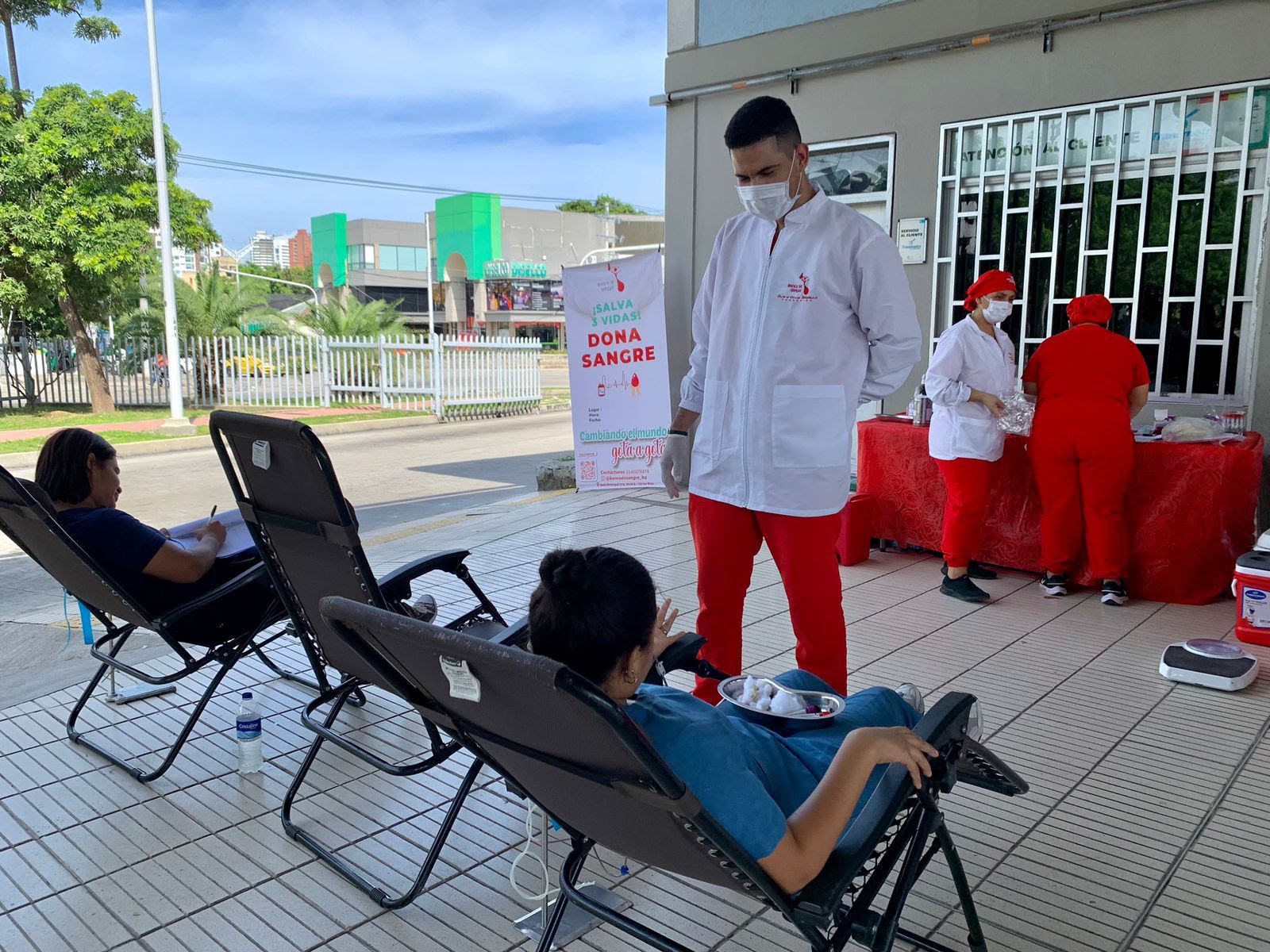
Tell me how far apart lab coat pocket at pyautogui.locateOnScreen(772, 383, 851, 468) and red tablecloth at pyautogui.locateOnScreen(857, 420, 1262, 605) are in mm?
2830

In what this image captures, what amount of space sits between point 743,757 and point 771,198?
1.73 metres

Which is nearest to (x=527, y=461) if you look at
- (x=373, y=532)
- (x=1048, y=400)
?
(x=373, y=532)

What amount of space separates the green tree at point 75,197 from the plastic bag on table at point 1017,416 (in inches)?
568

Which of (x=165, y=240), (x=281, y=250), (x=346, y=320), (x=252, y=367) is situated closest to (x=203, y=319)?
(x=252, y=367)

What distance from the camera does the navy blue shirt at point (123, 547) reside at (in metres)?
3.04

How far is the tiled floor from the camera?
2.26 metres

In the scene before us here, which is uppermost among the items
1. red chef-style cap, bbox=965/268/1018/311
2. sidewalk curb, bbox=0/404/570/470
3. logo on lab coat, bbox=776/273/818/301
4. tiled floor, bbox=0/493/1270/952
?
red chef-style cap, bbox=965/268/1018/311

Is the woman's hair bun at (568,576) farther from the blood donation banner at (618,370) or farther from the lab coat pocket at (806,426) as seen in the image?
the blood donation banner at (618,370)

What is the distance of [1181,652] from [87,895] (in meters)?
3.97

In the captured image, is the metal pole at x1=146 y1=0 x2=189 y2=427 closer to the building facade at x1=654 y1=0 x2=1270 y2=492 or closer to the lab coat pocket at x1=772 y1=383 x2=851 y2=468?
the building facade at x1=654 y1=0 x2=1270 y2=492

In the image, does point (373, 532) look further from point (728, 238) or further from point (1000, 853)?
point (1000, 853)

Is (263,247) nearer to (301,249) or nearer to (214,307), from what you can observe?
(301,249)

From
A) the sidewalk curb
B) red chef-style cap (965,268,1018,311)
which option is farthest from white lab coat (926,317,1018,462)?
the sidewalk curb

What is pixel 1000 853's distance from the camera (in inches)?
101
